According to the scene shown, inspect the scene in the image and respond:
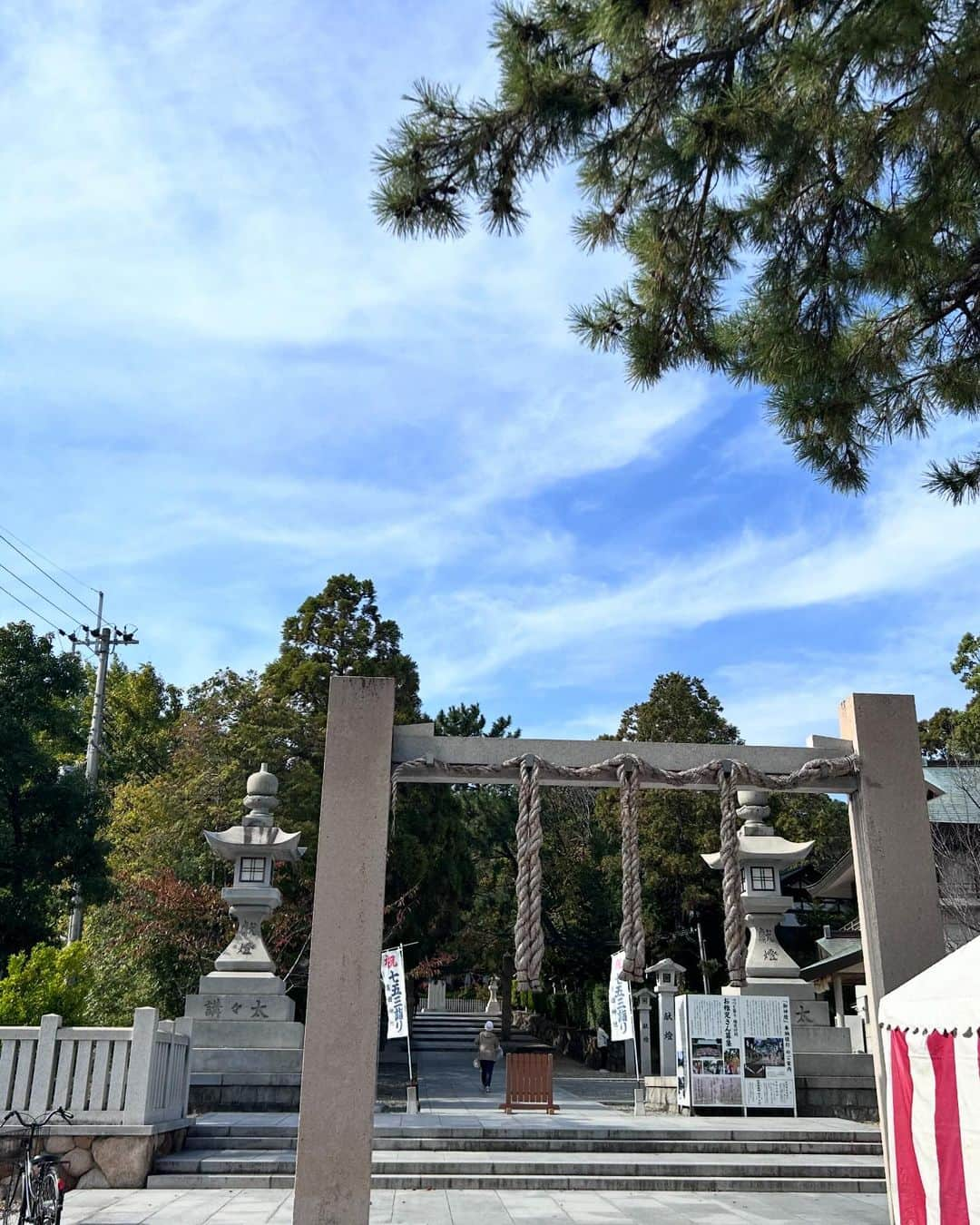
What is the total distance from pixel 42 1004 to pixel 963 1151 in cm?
833

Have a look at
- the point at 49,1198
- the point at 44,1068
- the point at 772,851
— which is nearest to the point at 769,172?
the point at 49,1198

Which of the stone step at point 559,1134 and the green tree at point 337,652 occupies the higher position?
the green tree at point 337,652

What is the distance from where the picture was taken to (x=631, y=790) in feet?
19.8

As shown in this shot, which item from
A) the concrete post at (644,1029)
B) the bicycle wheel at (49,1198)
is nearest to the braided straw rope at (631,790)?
the bicycle wheel at (49,1198)

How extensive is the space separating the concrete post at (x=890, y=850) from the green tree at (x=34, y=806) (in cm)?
1295

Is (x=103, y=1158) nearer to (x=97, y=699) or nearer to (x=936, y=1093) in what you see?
(x=936, y=1093)

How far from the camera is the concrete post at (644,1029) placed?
55.9ft

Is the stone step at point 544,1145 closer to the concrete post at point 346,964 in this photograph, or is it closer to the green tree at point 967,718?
the concrete post at point 346,964

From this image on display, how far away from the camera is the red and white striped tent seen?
4414 millimetres

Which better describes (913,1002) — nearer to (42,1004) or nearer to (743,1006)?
(743,1006)


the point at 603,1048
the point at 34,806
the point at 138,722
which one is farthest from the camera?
the point at 138,722

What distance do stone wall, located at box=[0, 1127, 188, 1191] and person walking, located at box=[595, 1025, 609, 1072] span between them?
49.9 ft

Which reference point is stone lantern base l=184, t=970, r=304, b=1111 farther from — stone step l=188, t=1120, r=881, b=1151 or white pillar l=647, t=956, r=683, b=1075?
white pillar l=647, t=956, r=683, b=1075

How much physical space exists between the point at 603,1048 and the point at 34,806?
13562 mm
